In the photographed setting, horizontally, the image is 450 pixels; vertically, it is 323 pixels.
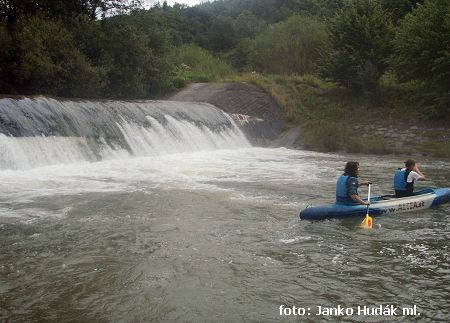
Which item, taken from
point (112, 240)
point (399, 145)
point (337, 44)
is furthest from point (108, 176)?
point (337, 44)

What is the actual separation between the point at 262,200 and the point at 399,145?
39.3 ft

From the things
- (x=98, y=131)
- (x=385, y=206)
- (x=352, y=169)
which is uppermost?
(x=98, y=131)

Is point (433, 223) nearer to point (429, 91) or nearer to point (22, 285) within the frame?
point (22, 285)

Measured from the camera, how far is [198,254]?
6.28 metres

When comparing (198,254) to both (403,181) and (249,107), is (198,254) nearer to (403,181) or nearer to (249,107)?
(403,181)

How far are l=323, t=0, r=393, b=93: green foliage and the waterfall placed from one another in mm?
6899

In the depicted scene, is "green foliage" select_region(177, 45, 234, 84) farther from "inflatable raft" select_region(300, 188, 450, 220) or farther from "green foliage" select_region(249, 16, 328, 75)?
"inflatable raft" select_region(300, 188, 450, 220)

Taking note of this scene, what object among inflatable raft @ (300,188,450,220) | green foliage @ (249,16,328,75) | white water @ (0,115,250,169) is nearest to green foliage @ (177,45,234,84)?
green foliage @ (249,16,328,75)

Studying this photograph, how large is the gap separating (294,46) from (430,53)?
39.5 feet

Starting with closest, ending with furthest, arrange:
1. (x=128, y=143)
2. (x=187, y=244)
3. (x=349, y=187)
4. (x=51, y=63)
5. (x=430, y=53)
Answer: (x=187, y=244), (x=349, y=187), (x=128, y=143), (x=51, y=63), (x=430, y=53)

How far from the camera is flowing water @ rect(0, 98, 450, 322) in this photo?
487cm

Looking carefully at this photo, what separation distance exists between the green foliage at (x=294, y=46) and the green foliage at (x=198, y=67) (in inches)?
121

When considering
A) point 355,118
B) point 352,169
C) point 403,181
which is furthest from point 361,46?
point 352,169

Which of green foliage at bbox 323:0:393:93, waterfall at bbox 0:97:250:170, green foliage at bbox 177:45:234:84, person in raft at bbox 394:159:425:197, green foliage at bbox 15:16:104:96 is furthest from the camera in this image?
green foliage at bbox 177:45:234:84
